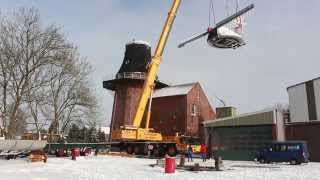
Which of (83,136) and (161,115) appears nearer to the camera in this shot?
(161,115)

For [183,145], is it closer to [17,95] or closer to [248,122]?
[248,122]

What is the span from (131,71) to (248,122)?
2605cm

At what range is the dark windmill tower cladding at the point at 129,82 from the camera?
65.9 m

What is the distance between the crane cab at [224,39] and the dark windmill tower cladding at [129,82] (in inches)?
1073

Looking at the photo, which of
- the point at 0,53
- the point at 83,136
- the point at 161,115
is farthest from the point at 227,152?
the point at 83,136

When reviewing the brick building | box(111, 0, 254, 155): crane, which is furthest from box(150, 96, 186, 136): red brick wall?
box(111, 0, 254, 155): crane

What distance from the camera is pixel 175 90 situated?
67750 millimetres

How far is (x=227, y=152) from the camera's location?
47812mm

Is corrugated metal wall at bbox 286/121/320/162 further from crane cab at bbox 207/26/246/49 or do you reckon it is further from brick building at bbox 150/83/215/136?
brick building at bbox 150/83/215/136

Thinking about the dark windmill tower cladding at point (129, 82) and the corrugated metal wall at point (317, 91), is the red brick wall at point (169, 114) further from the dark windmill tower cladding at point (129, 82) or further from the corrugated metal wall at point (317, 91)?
the corrugated metal wall at point (317, 91)

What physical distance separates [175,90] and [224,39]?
99.4 ft

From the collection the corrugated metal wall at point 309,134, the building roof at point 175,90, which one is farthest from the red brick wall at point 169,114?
the corrugated metal wall at point 309,134

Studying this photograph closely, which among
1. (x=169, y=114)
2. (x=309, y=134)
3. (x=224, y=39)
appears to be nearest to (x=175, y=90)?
(x=169, y=114)

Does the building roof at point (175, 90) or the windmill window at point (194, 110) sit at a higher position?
the building roof at point (175, 90)
